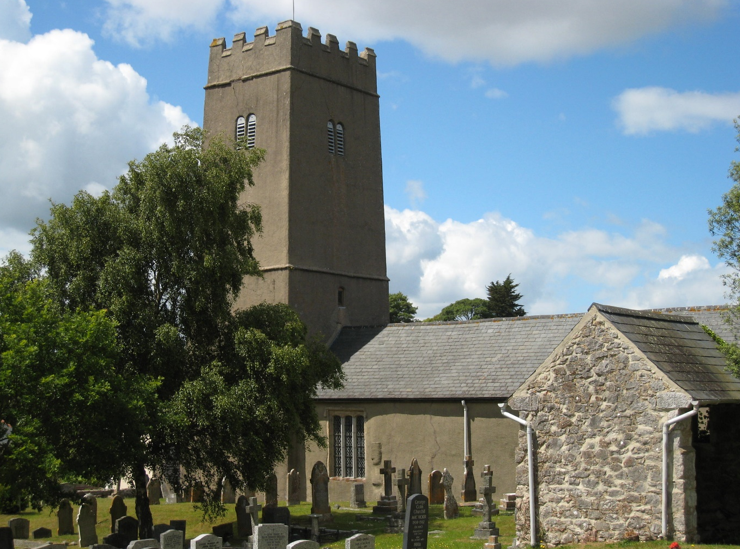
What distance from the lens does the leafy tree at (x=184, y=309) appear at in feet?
71.5

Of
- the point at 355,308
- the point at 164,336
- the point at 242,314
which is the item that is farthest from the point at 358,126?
the point at 164,336

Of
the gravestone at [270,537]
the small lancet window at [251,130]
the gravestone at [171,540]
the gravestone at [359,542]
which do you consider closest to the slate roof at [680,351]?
the gravestone at [359,542]

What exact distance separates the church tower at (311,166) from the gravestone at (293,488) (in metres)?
6.11

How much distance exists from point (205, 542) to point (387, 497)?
10.1m

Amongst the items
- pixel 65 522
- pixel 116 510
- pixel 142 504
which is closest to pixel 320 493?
pixel 142 504

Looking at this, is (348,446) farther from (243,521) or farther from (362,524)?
(243,521)

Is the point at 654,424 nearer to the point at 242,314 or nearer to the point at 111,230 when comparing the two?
the point at 242,314

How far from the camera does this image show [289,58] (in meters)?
34.8

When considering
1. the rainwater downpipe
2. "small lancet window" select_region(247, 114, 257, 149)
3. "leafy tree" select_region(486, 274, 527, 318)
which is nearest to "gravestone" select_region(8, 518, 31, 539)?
the rainwater downpipe

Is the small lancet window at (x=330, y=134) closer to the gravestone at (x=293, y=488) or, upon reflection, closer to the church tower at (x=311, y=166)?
the church tower at (x=311, y=166)

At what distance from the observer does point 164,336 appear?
21516mm

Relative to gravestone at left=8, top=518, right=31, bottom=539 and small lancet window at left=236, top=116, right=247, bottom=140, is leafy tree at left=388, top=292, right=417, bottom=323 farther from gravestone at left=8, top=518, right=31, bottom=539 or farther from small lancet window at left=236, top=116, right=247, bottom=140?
gravestone at left=8, top=518, right=31, bottom=539

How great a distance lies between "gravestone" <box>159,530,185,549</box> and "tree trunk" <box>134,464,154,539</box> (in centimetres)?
392

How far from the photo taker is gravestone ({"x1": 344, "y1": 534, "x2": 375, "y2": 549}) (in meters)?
15.9
